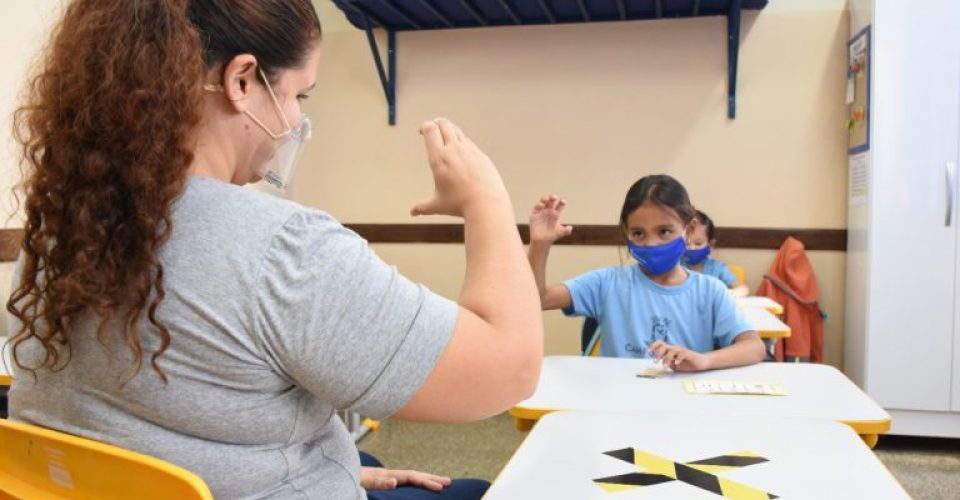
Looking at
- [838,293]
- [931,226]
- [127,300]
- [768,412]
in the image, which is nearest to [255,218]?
[127,300]

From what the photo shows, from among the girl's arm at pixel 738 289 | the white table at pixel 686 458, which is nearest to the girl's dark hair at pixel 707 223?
the girl's arm at pixel 738 289

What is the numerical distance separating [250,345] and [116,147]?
20cm

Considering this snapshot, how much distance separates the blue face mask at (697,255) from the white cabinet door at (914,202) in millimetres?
665

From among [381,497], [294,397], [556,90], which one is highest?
[556,90]

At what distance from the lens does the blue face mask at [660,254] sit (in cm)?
200

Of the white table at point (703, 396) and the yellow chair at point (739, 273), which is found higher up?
the yellow chair at point (739, 273)

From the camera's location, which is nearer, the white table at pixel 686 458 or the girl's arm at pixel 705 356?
the white table at pixel 686 458

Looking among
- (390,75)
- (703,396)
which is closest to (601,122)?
(390,75)

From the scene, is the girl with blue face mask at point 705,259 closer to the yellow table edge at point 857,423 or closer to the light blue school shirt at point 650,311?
the light blue school shirt at point 650,311

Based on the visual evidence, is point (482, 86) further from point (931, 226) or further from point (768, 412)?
point (768, 412)

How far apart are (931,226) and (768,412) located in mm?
2175

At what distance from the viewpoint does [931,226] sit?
9.89 feet

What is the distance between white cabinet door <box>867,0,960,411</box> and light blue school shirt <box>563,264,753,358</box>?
1444 millimetres

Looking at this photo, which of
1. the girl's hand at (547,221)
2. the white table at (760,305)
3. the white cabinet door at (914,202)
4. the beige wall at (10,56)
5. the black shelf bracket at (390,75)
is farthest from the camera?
the black shelf bracket at (390,75)
